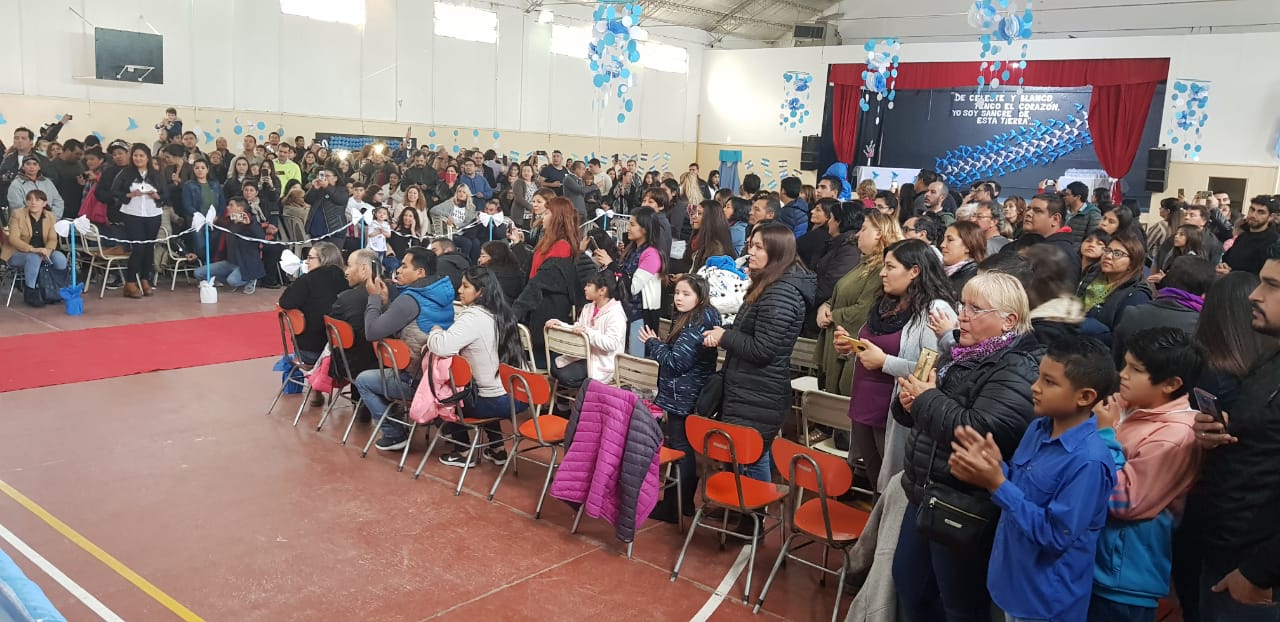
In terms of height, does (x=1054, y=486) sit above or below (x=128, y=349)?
above

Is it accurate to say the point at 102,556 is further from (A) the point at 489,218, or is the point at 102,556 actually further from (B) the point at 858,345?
(A) the point at 489,218

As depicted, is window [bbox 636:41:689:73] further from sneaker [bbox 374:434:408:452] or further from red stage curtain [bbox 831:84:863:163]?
sneaker [bbox 374:434:408:452]

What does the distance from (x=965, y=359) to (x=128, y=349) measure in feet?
23.1

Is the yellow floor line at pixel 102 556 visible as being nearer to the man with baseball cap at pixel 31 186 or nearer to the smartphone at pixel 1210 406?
the smartphone at pixel 1210 406

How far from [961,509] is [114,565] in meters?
3.44

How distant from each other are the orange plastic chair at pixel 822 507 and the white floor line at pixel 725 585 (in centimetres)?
18

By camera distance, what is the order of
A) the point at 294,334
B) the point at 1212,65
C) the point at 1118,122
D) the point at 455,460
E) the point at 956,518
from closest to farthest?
the point at 956,518 → the point at 455,460 → the point at 294,334 → the point at 1212,65 → the point at 1118,122

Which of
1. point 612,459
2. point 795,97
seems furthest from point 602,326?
point 795,97

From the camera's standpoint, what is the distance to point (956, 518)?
8.15ft

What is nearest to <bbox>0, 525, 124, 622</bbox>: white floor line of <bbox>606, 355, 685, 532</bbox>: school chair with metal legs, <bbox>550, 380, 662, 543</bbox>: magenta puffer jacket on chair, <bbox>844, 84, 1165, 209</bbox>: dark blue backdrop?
<bbox>550, 380, 662, 543</bbox>: magenta puffer jacket on chair

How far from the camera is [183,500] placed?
4.61 meters

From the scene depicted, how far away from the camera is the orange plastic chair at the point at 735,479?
3.84 m

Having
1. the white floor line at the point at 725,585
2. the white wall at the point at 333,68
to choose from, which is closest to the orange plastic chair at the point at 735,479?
the white floor line at the point at 725,585

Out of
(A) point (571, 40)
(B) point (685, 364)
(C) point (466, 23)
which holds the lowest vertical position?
Answer: (B) point (685, 364)
